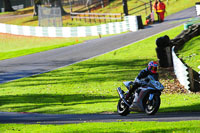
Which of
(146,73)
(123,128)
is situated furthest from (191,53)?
(123,128)

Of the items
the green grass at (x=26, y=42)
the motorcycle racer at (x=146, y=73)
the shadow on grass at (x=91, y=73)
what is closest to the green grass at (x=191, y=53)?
the shadow on grass at (x=91, y=73)

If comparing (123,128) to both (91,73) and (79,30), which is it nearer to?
(91,73)

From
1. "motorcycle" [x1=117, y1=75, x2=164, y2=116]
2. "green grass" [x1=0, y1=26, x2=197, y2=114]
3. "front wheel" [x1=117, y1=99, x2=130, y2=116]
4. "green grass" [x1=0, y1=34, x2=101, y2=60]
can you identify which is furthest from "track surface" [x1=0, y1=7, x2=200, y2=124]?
"green grass" [x1=0, y1=34, x2=101, y2=60]

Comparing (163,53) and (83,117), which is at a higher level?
(163,53)

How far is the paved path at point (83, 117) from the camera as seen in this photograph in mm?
11477

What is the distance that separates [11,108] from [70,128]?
634 centimetres

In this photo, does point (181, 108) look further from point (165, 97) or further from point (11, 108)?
point (11, 108)

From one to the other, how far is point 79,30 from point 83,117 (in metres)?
34.3

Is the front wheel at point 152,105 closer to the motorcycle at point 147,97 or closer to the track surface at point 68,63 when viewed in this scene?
the motorcycle at point 147,97

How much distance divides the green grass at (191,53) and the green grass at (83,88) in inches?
80.2

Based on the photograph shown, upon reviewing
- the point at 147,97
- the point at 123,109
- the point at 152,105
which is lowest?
the point at 123,109

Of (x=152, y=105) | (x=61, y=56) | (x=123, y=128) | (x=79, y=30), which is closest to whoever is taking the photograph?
(x=123, y=128)

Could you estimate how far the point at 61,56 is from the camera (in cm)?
3088

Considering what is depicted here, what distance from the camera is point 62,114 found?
14.3 metres
